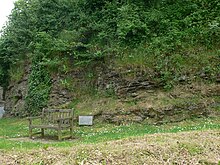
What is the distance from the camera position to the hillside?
1271cm

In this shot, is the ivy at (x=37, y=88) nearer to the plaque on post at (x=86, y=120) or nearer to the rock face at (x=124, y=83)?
the rock face at (x=124, y=83)

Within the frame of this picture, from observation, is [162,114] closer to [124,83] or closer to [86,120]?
[124,83]

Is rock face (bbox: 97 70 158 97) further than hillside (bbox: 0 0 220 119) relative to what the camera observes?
Yes

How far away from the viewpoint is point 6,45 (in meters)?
20.6

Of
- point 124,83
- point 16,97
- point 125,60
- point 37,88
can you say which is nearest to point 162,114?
point 124,83

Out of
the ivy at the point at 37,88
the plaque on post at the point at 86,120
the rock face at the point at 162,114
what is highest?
the ivy at the point at 37,88

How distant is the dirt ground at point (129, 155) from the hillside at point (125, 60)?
5595 millimetres

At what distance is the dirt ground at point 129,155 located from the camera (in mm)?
5746

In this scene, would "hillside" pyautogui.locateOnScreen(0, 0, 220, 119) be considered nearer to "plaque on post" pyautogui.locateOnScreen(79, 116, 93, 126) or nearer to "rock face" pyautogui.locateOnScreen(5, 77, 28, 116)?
"rock face" pyautogui.locateOnScreen(5, 77, 28, 116)

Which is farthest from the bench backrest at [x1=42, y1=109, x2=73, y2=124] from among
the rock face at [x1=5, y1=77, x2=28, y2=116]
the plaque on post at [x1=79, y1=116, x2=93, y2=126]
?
the rock face at [x1=5, y1=77, x2=28, y2=116]

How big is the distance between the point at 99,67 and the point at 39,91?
12.7 feet

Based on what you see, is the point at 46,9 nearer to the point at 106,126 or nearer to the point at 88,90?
the point at 88,90

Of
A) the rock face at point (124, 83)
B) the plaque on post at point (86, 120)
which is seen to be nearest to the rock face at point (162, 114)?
the plaque on post at point (86, 120)

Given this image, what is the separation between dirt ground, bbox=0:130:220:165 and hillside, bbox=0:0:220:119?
5595 mm
